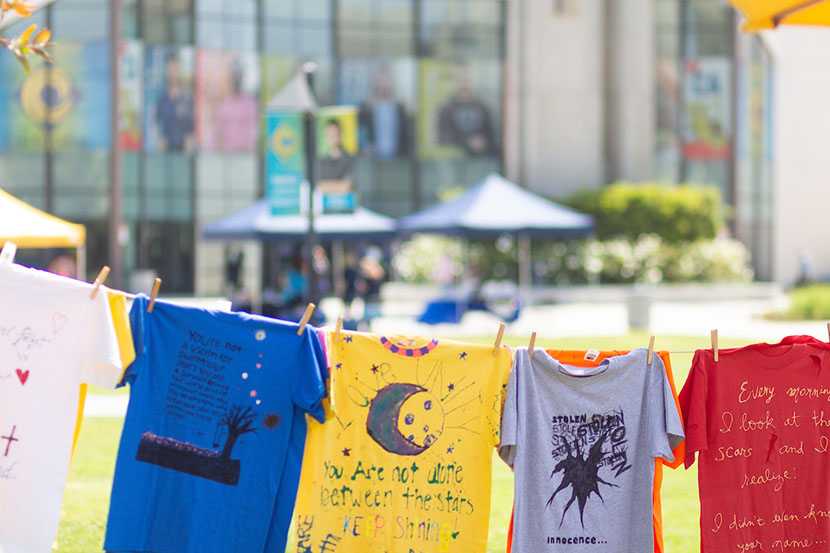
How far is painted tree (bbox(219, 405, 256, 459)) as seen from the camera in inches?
207

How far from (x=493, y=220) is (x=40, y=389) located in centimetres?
1469

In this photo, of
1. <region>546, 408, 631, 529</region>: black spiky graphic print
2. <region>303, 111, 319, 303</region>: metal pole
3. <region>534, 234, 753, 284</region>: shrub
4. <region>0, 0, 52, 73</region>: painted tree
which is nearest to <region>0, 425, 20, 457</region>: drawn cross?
<region>0, 0, 52, 73</region>: painted tree

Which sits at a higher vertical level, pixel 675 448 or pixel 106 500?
pixel 675 448

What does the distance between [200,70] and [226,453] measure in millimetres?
33703

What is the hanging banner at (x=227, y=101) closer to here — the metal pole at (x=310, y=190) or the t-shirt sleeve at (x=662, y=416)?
the metal pole at (x=310, y=190)

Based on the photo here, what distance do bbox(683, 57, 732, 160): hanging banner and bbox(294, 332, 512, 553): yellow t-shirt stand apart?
37.5 metres

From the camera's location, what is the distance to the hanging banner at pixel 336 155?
1396cm

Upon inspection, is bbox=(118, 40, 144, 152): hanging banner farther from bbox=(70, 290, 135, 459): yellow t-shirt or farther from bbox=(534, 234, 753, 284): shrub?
bbox=(70, 290, 135, 459): yellow t-shirt

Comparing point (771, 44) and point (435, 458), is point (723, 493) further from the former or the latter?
point (771, 44)

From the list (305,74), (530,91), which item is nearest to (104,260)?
(530,91)

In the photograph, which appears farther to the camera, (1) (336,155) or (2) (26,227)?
(2) (26,227)

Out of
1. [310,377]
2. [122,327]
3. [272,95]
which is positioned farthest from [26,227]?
[272,95]

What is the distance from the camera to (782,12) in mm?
7023

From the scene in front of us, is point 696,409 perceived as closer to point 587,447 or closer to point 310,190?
point 587,447
